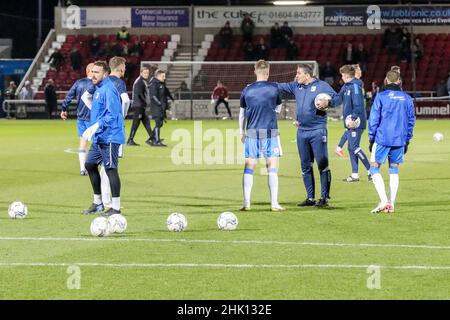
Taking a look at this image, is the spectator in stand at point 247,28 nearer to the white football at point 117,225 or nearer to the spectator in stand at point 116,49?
the spectator in stand at point 116,49

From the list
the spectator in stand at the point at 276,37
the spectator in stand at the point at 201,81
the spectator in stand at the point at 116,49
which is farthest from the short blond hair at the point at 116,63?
the spectator in stand at the point at 116,49

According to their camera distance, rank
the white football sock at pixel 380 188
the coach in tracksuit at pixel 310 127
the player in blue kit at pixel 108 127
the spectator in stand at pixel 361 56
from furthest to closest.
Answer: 1. the spectator in stand at pixel 361 56
2. the coach in tracksuit at pixel 310 127
3. the white football sock at pixel 380 188
4. the player in blue kit at pixel 108 127

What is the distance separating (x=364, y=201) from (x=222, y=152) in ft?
39.4

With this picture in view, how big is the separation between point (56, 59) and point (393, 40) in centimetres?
1770

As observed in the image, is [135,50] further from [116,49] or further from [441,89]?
[441,89]

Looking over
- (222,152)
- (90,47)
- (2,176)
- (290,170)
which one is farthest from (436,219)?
(90,47)

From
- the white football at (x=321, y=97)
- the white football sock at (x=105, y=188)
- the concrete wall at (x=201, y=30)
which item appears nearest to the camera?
the white football sock at (x=105, y=188)

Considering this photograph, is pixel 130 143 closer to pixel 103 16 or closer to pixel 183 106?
pixel 183 106

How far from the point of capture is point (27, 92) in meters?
52.4

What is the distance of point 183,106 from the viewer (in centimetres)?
4878

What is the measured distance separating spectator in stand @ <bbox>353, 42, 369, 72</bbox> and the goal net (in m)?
2.61

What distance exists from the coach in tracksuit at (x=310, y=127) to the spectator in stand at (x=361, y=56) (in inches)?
1357

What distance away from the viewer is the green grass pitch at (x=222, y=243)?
30.3ft

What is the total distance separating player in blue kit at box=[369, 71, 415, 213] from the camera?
48.1ft
